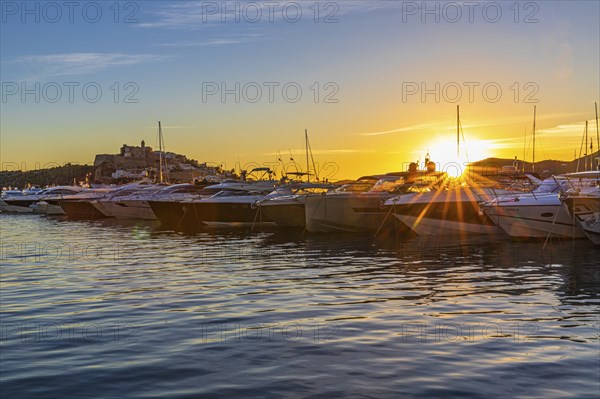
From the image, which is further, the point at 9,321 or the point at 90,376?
the point at 9,321

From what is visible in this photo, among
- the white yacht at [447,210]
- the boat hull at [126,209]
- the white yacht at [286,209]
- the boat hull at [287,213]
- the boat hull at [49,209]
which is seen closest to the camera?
the white yacht at [447,210]

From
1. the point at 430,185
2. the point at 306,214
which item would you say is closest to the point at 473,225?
the point at 430,185

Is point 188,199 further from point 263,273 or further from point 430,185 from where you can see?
point 263,273

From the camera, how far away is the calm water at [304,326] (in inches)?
383

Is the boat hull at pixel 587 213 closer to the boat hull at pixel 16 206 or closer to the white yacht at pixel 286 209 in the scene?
the white yacht at pixel 286 209

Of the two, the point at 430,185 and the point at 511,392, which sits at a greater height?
the point at 430,185

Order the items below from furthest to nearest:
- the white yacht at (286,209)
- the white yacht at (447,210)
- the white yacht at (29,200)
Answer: the white yacht at (29,200), the white yacht at (286,209), the white yacht at (447,210)

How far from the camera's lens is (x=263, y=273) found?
→ 21.3 meters

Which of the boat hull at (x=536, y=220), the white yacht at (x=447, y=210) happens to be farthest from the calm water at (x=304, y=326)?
the white yacht at (x=447, y=210)

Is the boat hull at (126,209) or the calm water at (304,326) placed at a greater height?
the boat hull at (126,209)

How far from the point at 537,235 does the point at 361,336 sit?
19.2m

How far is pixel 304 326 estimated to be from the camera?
13.3m

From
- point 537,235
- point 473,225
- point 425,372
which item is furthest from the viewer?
point 473,225

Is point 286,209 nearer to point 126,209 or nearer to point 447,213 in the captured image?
point 447,213
